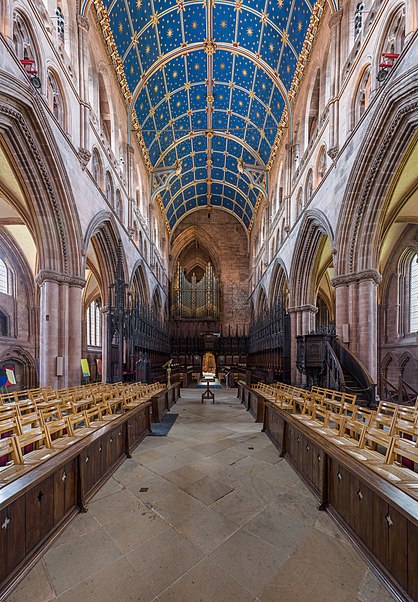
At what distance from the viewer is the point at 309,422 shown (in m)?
4.77

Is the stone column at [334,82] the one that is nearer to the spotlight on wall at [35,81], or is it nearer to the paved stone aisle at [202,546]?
the spotlight on wall at [35,81]

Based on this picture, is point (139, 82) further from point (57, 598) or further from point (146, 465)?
point (57, 598)

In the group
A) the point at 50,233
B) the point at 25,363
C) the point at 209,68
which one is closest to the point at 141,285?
the point at 25,363

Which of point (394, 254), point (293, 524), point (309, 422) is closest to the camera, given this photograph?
point (293, 524)

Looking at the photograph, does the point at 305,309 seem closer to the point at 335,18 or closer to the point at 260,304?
the point at 260,304

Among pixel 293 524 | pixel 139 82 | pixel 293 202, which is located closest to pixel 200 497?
pixel 293 524

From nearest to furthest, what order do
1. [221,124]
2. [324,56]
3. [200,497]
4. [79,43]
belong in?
[200,497] < [79,43] < [324,56] < [221,124]

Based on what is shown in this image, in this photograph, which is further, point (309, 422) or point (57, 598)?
point (309, 422)

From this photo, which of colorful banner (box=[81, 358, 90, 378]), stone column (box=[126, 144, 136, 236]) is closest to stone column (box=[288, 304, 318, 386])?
stone column (box=[126, 144, 136, 236])

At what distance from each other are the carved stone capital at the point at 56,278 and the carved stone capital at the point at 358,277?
7.88m

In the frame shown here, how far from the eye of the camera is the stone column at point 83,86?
32.1 ft

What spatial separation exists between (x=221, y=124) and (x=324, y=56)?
9124 millimetres

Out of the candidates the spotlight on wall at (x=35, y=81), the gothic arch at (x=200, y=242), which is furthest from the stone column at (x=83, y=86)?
the gothic arch at (x=200, y=242)

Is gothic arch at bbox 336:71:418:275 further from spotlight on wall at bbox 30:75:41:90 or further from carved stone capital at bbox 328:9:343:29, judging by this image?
spotlight on wall at bbox 30:75:41:90
